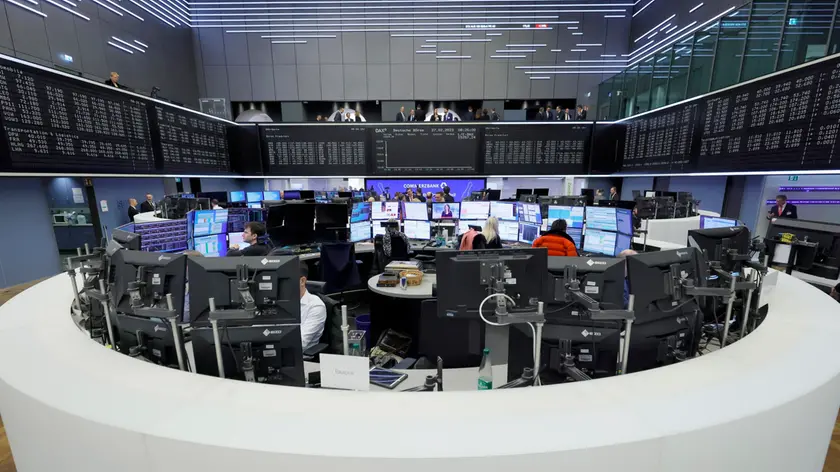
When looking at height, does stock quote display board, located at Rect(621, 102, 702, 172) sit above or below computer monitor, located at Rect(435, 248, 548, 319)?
above

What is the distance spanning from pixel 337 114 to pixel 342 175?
2.28 m

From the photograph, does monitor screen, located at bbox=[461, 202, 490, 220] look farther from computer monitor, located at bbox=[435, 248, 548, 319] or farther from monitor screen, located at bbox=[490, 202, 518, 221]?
computer monitor, located at bbox=[435, 248, 548, 319]

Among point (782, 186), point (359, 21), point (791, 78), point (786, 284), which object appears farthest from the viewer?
point (359, 21)

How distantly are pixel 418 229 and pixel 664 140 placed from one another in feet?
16.3

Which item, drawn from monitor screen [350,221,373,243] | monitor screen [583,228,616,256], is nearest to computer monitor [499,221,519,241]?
monitor screen [583,228,616,256]

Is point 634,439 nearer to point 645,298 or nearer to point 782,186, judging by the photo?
point 645,298

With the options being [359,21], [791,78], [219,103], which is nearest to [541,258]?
[791,78]

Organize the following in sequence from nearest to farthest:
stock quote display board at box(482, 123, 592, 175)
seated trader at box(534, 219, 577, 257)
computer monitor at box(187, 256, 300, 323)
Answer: computer monitor at box(187, 256, 300, 323) < seated trader at box(534, 219, 577, 257) < stock quote display board at box(482, 123, 592, 175)

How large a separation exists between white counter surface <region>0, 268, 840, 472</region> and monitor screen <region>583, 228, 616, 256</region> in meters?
2.58

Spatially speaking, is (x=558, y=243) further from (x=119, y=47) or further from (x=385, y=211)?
(x=119, y=47)

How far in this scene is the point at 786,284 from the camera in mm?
2252

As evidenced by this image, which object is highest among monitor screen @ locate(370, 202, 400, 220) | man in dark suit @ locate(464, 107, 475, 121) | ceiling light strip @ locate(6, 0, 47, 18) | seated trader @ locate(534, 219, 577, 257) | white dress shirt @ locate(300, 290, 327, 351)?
ceiling light strip @ locate(6, 0, 47, 18)

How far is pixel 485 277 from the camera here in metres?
1.51

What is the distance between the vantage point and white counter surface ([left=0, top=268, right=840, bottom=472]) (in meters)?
0.85
